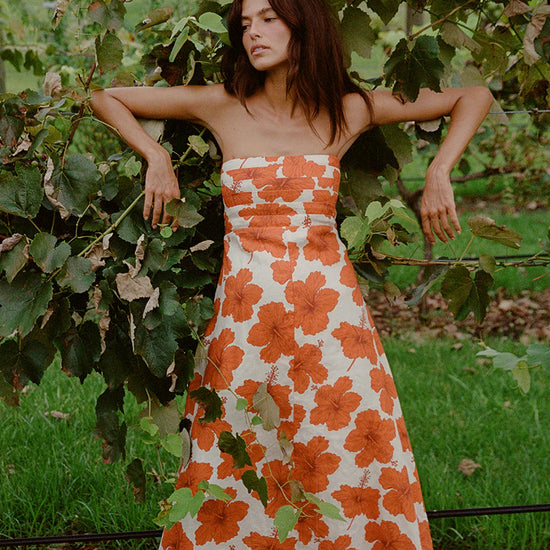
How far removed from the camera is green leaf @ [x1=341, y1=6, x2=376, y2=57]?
1.72 metres

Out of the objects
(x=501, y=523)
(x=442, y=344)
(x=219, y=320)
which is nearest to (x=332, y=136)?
(x=219, y=320)

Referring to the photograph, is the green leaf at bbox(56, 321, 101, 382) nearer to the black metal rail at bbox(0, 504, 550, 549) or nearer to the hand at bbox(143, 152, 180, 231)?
the hand at bbox(143, 152, 180, 231)

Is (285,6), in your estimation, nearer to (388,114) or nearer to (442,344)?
(388,114)

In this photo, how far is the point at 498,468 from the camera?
258cm

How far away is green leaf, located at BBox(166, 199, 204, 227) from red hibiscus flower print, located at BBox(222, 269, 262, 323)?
187 millimetres

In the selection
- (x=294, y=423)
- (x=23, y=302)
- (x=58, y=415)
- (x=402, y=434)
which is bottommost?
(x=58, y=415)

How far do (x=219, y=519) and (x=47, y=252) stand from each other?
755 mm

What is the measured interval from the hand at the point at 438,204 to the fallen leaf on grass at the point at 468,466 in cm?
126

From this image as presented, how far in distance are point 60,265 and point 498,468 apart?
6.34ft

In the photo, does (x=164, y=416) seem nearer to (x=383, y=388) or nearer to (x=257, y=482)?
(x=257, y=482)

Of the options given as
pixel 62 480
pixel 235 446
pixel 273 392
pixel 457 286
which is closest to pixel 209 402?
pixel 235 446

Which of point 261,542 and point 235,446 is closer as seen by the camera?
point 235,446

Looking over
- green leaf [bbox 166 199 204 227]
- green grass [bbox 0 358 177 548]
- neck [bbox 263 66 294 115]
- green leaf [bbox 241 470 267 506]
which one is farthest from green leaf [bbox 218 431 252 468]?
green grass [bbox 0 358 177 548]

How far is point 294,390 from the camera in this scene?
63.3 inches
